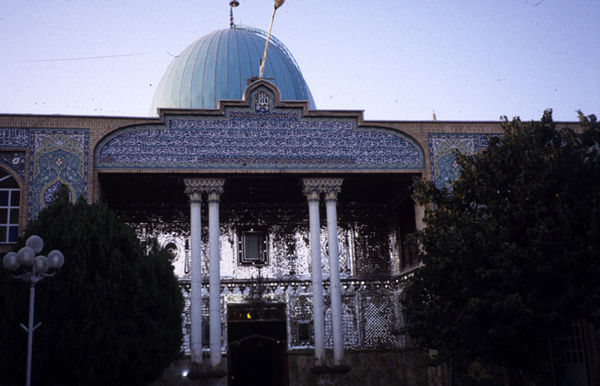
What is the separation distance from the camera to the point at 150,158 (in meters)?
17.3

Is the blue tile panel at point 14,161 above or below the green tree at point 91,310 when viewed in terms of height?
above

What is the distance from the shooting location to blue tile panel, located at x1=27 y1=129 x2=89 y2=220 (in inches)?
652

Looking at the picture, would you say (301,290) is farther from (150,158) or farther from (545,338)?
(545,338)

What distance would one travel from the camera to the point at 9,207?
1669 centimetres

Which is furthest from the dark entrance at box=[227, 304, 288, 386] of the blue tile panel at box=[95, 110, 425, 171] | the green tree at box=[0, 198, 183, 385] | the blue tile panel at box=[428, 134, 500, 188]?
the green tree at box=[0, 198, 183, 385]

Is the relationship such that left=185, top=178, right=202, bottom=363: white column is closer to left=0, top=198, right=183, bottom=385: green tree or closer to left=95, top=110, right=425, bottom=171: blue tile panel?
left=95, top=110, right=425, bottom=171: blue tile panel

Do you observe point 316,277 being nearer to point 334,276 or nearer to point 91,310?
point 334,276

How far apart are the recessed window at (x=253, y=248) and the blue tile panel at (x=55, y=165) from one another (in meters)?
5.91

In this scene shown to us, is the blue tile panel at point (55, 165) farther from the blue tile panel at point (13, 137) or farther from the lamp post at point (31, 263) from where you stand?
the lamp post at point (31, 263)

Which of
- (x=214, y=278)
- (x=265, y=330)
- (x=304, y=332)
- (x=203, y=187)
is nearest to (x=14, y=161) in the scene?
(x=203, y=187)

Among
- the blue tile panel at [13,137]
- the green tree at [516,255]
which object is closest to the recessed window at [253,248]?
the blue tile panel at [13,137]

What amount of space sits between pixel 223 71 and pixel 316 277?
8007mm

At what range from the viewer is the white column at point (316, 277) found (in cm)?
1711

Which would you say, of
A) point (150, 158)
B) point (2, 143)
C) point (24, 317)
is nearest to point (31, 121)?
point (2, 143)
